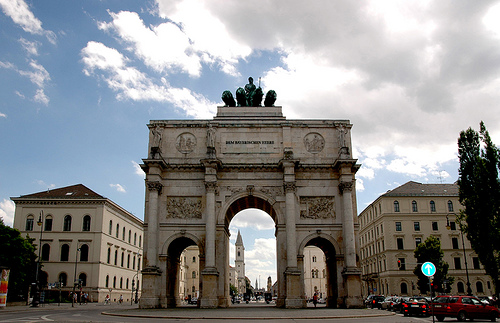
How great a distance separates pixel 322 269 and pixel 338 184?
248 feet

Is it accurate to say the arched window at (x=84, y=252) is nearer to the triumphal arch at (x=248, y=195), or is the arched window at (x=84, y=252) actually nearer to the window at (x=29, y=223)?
the window at (x=29, y=223)

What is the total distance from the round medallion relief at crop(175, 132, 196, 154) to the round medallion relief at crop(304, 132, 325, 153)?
923 cm

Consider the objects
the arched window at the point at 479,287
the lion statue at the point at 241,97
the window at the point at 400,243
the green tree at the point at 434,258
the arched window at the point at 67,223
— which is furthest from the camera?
the window at the point at 400,243

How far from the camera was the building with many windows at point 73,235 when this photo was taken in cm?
5400

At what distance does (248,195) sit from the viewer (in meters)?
34.8

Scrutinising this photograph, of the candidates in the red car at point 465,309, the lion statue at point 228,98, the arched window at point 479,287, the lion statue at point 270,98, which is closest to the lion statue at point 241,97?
the lion statue at point 228,98

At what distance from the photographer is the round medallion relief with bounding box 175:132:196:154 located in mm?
36094

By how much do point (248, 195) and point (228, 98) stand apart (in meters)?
9.34

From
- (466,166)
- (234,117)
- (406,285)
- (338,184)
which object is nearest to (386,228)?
(406,285)

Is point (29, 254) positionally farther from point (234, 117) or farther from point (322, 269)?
point (322, 269)

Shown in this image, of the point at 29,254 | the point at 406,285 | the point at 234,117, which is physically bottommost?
the point at 406,285

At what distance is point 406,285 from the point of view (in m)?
59.1

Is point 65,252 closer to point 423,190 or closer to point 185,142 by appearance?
point 185,142

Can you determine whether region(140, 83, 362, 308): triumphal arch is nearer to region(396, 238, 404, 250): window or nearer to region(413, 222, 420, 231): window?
region(396, 238, 404, 250): window
